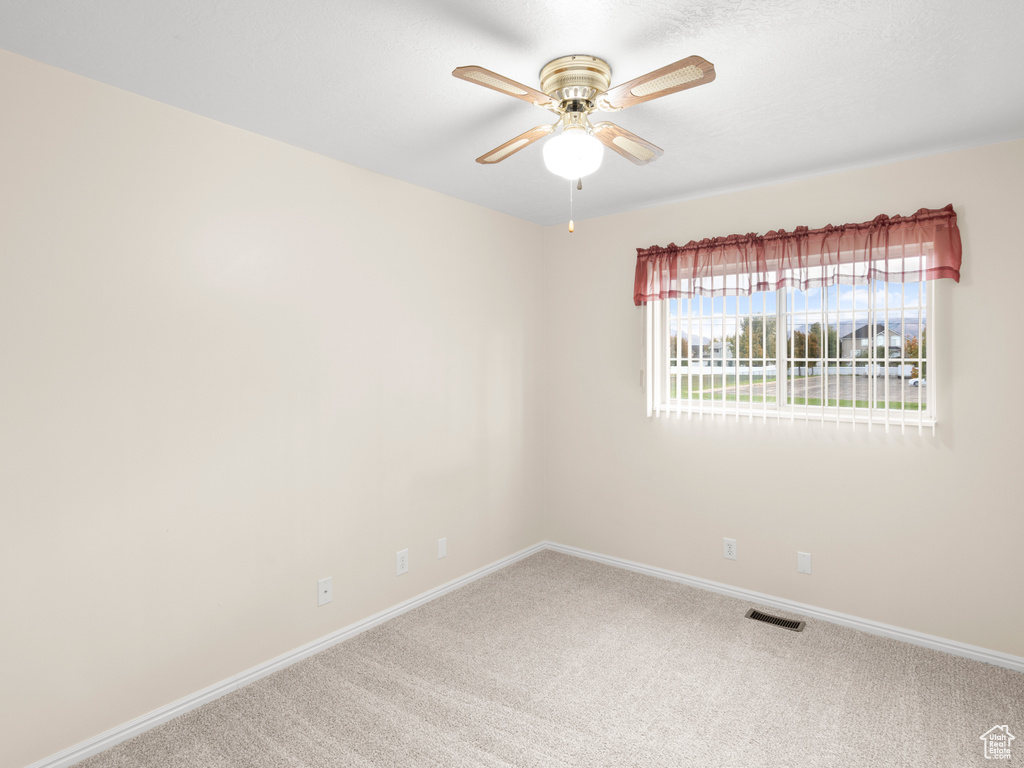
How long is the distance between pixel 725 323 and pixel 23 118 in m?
3.31

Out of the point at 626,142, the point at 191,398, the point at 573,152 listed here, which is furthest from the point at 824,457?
the point at 191,398

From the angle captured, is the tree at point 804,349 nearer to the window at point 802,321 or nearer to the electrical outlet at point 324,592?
the window at point 802,321

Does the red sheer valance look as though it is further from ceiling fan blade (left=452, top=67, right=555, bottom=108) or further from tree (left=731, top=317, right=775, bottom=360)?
ceiling fan blade (left=452, top=67, right=555, bottom=108)

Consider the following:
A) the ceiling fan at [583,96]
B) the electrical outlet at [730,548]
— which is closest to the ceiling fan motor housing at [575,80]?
the ceiling fan at [583,96]

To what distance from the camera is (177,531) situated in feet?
7.25

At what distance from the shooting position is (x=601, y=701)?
2.30 metres

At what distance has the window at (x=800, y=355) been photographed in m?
2.74

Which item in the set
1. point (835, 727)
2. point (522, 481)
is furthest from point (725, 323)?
point (835, 727)

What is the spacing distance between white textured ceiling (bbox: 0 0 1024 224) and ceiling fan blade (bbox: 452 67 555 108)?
0.17 m

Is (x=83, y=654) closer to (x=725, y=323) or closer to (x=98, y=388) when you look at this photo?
(x=98, y=388)

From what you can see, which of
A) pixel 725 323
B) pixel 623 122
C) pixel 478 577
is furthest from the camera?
pixel 478 577

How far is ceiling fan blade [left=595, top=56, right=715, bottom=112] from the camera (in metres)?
1.44

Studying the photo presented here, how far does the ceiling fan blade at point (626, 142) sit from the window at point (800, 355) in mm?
1419

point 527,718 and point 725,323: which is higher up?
point 725,323
